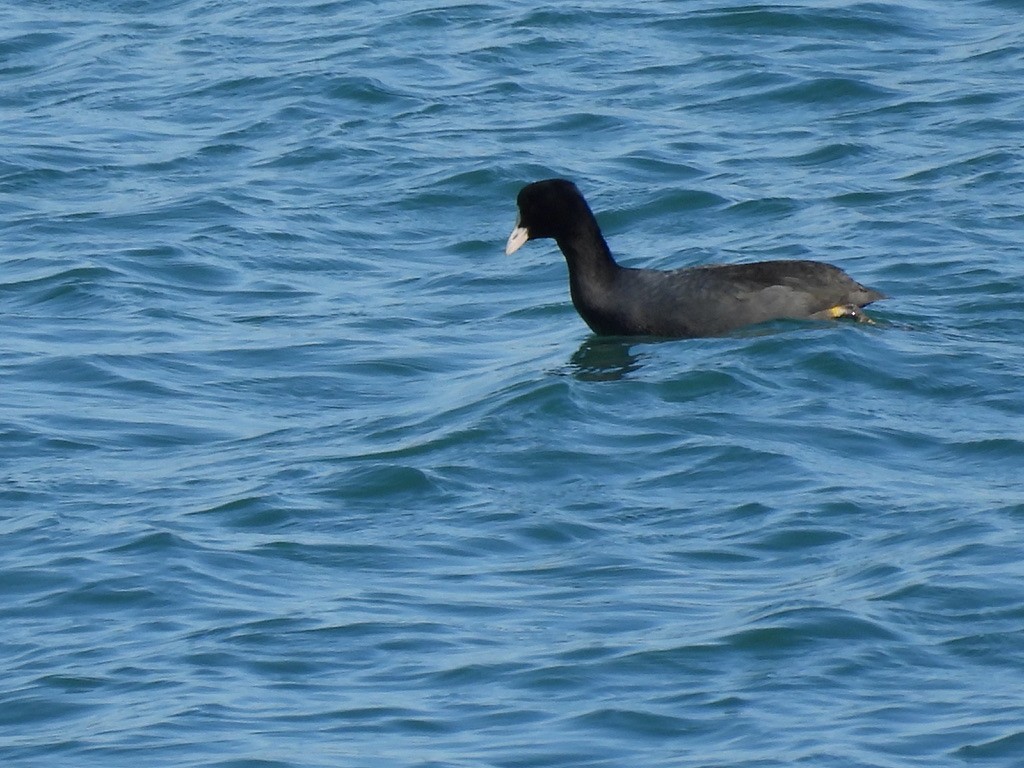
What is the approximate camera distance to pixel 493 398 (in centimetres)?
1115

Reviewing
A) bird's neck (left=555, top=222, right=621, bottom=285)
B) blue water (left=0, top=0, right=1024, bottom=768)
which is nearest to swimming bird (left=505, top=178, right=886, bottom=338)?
bird's neck (left=555, top=222, right=621, bottom=285)

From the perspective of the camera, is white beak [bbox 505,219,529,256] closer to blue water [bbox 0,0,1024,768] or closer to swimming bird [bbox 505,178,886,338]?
swimming bird [bbox 505,178,886,338]

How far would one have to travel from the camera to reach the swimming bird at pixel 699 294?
12000 mm

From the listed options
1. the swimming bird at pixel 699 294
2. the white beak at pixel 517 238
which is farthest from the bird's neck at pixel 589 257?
the white beak at pixel 517 238

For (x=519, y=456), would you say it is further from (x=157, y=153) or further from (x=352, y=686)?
(x=157, y=153)

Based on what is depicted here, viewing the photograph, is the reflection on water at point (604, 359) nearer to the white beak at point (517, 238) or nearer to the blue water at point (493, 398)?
the blue water at point (493, 398)

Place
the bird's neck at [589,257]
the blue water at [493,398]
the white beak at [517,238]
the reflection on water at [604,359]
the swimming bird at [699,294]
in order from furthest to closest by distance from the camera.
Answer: the white beak at [517,238], the bird's neck at [589,257], the swimming bird at [699,294], the reflection on water at [604,359], the blue water at [493,398]

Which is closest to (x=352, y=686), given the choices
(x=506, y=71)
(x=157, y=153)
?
(x=157, y=153)

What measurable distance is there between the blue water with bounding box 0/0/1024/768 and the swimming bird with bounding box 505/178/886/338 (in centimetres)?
18

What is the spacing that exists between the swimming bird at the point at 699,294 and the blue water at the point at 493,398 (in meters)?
0.18

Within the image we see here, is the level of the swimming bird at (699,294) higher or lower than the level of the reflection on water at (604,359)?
higher

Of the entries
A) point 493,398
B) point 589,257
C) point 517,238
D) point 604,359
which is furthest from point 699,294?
point 493,398

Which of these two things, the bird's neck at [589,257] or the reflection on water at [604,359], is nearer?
the reflection on water at [604,359]

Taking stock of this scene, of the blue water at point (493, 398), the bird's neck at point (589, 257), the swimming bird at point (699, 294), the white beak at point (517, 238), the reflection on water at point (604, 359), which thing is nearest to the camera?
the blue water at point (493, 398)
